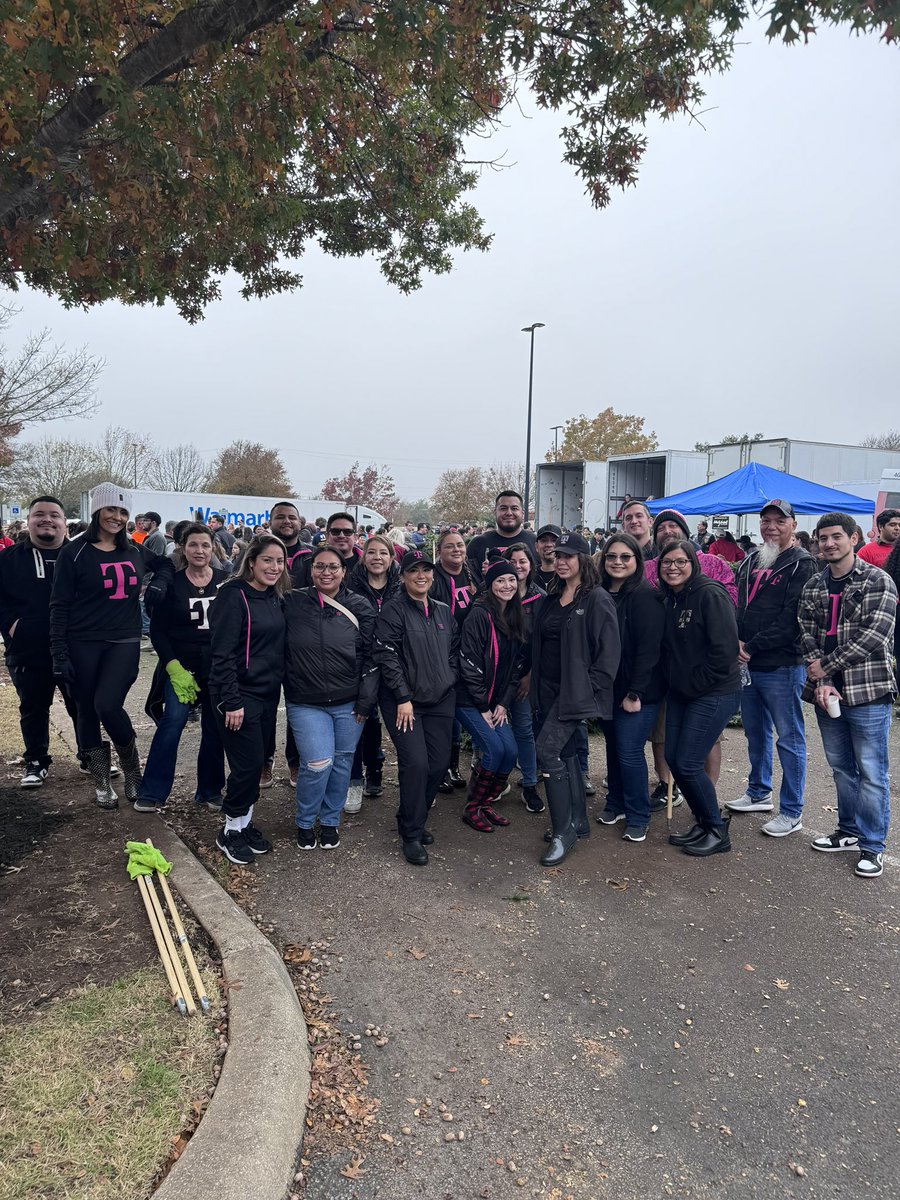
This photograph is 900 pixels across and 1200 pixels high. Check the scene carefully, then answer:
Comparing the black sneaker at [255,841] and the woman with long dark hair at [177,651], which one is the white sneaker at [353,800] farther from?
the woman with long dark hair at [177,651]

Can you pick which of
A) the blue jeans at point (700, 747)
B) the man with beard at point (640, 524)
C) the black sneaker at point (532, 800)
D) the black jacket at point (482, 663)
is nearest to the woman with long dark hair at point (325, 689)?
the black jacket at point (482, 663)

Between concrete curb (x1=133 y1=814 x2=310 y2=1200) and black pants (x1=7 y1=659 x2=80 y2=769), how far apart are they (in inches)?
107

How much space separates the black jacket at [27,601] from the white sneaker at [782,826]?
5066 mm

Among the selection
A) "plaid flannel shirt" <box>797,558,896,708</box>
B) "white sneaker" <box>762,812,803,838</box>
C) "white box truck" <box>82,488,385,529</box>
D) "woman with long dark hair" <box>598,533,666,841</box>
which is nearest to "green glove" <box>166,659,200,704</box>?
"woman with long dark hair" <box>598,533,666,841</box>

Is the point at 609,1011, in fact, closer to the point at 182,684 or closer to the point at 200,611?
the point at 182,684

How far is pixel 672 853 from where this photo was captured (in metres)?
4.62

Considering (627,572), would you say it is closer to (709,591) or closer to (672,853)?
(709,591)

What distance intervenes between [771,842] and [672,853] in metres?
0.71

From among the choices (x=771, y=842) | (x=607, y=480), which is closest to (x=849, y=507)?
(x=607, y=480)

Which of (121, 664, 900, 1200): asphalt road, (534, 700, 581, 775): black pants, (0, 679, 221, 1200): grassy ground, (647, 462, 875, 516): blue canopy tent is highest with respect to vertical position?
(647, 462, 875, 516): blue canopy tent

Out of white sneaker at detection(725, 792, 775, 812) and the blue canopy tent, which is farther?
the blue canopy tent

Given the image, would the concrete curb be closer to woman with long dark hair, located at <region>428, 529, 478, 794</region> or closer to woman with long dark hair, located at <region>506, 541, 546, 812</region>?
woman with long dark hair, located at <region>428, 529, 478, 794</region>

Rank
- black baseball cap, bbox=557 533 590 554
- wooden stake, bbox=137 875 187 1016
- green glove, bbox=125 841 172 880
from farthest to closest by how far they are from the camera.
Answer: black baseball cap, bbox=557 533 590 554 < green glove, bbox=125 841 172 880 < wooden stake, bbox=137 875 187 1016

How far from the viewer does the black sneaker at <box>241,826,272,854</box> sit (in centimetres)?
442
